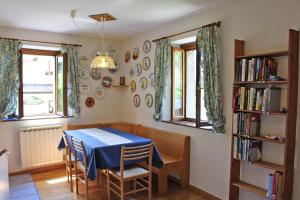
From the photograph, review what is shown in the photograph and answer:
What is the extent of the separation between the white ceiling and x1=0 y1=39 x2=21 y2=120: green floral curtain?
1.09 feet

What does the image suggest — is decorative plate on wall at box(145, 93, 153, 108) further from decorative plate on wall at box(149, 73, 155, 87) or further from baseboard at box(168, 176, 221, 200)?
baseboard at box(168, 176, 221, 200)

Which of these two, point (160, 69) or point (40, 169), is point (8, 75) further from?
point (160, 69)

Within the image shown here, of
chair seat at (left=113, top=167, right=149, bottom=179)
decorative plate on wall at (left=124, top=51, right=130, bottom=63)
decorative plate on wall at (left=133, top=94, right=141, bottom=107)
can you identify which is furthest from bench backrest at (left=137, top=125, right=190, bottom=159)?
decorative plate on wall at (left=124, top=51, right=130, bottom=63)

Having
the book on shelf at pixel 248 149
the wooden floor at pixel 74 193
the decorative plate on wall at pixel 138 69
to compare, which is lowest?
the wooden floor at pixel 74 193

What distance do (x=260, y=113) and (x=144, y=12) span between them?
1891 mm

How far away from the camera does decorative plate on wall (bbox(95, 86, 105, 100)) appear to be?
189 inches

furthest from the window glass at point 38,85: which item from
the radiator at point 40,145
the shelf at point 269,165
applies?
the shelf at point 269,165

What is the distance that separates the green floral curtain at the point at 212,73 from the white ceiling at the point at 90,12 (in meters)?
0.37

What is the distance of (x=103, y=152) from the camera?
2840 mm

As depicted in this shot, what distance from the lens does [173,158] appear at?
11.7 feet

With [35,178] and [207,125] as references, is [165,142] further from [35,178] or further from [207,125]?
[35,178]

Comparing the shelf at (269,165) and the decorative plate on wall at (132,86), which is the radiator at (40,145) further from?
the shelf at (269,165)

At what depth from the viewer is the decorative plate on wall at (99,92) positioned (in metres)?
4.80

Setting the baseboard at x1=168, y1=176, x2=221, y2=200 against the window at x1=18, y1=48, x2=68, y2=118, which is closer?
the baseboard at x1=168, y1=176, x2=221, y2=200
